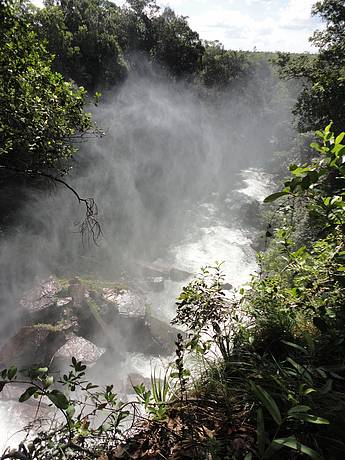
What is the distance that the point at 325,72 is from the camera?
1215 centimetres

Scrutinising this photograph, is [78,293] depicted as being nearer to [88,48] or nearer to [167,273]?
[167,273]

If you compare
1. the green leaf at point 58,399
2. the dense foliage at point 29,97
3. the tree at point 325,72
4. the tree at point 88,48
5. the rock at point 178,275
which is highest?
the tree at point 88,48

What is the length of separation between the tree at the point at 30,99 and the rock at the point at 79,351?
5.88 metres

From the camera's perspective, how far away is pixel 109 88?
2053 centimetres

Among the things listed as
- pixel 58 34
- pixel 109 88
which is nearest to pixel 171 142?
pixel 109 88

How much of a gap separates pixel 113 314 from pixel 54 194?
25.0 ft

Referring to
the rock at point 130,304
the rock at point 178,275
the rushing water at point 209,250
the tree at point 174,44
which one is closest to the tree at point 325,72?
the rushing water at point 209,250

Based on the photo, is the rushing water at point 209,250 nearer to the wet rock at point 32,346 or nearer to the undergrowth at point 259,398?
the wet rock at point 32,346

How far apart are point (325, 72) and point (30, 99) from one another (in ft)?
41.7

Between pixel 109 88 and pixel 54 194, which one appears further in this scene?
pixel 109 88

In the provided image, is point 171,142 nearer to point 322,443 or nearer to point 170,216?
point 170,216

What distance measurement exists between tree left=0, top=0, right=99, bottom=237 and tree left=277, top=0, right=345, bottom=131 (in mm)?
10830

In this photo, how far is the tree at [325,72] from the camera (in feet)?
37.3

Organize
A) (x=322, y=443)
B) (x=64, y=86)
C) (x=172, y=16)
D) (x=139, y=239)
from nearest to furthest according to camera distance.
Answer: (x=322, y=443) < (x=64, y=86) < (x=139, y=239) < (x=172, y=16)
